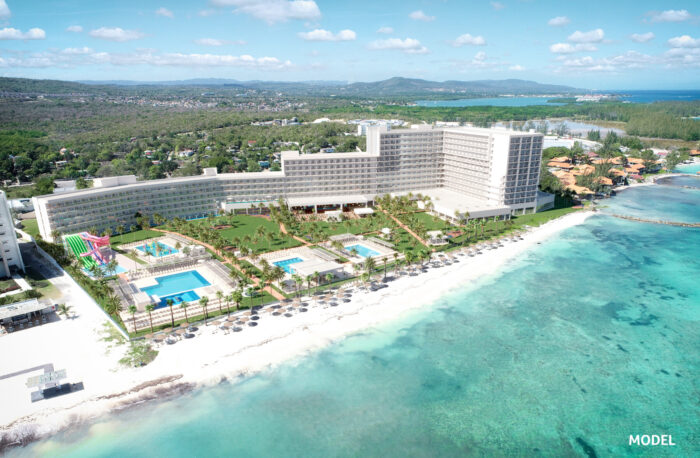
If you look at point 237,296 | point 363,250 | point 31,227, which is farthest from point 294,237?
point 31,227

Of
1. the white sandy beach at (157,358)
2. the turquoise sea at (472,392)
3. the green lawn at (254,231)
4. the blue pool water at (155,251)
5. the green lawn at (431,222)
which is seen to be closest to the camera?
the turquoise sea at (472,392)

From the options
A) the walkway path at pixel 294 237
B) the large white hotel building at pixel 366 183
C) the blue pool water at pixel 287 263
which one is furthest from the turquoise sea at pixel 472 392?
the large white hotel building at pixel 366 183

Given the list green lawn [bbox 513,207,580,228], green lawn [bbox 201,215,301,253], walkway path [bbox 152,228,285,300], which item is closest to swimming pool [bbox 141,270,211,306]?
walkway path [bbox 152,228,285,300]

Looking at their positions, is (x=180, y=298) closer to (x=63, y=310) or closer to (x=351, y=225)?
(x=63, y=310)

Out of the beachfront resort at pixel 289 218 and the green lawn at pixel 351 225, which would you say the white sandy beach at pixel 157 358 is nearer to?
the beachfront resort at pixel 289 218

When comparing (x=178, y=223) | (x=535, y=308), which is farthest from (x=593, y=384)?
(x=178, y=223)

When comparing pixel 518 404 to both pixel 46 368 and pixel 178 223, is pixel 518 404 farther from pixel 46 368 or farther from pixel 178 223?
pixel 178 223
